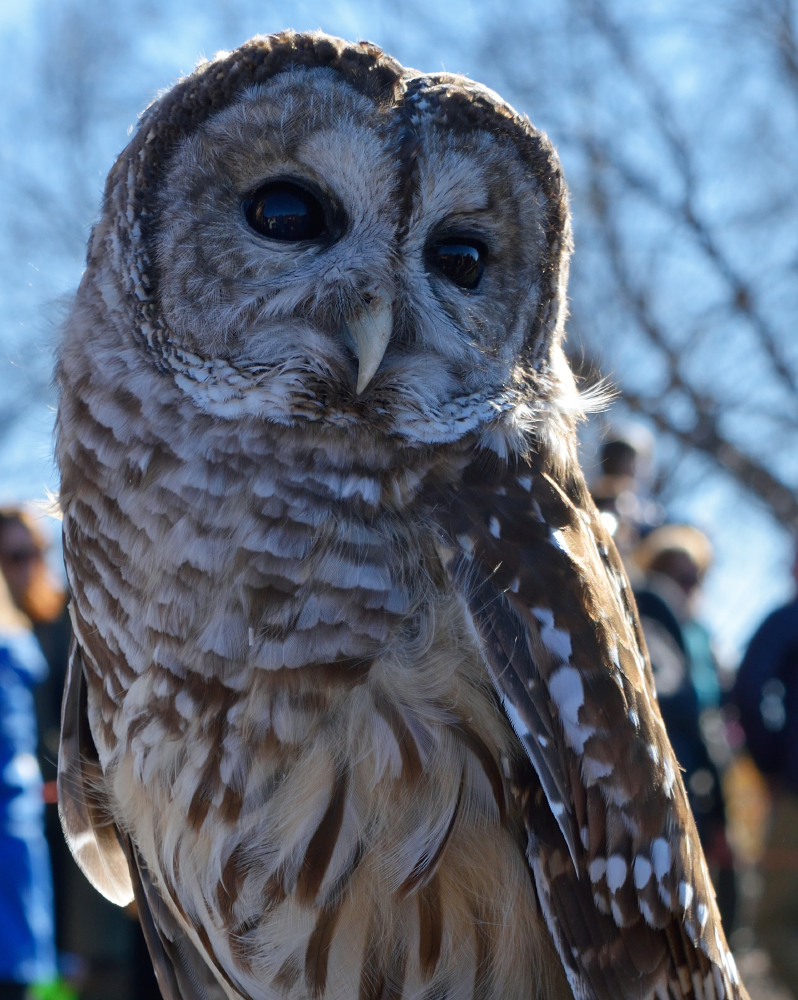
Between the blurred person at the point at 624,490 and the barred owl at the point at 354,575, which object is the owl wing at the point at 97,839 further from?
the blurred person at the point at 624,490

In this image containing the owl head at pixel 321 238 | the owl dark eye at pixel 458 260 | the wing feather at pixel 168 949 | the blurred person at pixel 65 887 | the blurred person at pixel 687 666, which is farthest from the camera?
the blurred person at pixel 65 887

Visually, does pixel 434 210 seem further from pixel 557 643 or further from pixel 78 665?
pixel 78 665

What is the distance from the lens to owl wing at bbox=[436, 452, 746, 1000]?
1876 millimetres

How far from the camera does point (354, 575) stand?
1.83m

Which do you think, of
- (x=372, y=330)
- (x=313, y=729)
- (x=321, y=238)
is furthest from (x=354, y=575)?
(x=321, y=238)

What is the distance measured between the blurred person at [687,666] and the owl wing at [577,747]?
238 centimetres

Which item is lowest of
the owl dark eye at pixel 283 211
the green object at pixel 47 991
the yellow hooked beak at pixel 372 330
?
the green object at pixel 47 991

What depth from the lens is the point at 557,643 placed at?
1.92 m

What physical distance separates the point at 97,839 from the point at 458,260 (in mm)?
1608

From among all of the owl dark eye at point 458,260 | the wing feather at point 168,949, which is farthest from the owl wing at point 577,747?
the wing feather at point 168,949

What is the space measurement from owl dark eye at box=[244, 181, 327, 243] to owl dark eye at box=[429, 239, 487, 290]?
248mm

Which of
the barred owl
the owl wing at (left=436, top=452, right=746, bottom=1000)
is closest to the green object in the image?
the barred owl

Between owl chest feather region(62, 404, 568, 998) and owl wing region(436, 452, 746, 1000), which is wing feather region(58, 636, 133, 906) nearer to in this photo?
owl chest feather region(62, 404, 568, 998)

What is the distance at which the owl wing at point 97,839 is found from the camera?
2344 mm
